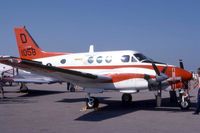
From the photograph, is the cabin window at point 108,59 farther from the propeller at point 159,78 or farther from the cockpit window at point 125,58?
the propeller at point 159,78

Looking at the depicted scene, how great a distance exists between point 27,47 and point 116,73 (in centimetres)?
873

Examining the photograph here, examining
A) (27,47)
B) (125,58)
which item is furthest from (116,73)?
(27,47)

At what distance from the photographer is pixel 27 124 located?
378 inches

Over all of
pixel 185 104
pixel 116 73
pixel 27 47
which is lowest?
pixel 185 104

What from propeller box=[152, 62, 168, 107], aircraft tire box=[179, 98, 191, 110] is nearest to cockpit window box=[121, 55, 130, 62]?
propeller box=[152, 62, 168, 107]

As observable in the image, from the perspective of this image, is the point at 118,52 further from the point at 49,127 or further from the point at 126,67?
the point at 49,127

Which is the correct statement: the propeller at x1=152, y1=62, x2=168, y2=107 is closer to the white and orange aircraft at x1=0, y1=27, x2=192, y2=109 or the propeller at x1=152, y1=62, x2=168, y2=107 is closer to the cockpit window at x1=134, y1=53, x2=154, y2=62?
the white and orange aircraft at x1=0, y1=27, x2=192, y2=109

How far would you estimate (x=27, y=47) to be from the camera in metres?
19.5

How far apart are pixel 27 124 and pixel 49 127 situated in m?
1.01

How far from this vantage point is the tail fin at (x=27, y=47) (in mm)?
18719

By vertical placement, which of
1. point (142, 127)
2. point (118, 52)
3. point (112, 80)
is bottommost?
point (142, 127)

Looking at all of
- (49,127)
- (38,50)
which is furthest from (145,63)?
(38,50)

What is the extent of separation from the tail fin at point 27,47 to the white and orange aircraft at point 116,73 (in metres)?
3.99

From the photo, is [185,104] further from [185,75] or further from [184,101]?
[185,75]
